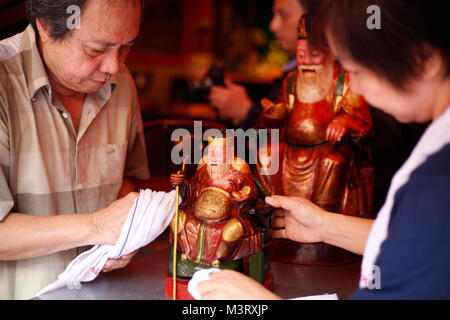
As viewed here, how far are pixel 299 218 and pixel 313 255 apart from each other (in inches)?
9.7

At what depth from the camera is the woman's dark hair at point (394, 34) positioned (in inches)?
29.7

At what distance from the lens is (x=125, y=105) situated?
5.53 ft

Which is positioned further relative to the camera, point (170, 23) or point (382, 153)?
point (170, 23)

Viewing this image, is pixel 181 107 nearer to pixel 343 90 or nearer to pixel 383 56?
pixel 343 90

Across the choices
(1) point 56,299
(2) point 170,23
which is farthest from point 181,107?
(1) point 56,299

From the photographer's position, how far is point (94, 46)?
1.29 metres

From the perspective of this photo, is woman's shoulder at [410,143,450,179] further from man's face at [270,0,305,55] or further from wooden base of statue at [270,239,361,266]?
man's face at [270,0,305,55]

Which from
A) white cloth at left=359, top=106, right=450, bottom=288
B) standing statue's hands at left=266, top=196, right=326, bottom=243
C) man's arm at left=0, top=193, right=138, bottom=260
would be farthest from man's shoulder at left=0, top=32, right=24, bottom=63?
white cloth at left=359, top=106, right=450, bottom=288

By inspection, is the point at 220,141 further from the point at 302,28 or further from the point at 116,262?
the point at 302,28

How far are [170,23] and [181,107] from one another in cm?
130

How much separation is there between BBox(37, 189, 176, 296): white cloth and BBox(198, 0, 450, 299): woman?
572mm

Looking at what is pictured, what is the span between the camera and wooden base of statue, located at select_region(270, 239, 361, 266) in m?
1.57

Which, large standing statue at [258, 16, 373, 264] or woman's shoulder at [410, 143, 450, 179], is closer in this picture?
woman's shoulder at [410, 143, 450, 179]

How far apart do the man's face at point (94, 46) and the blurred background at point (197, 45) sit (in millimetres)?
5555
